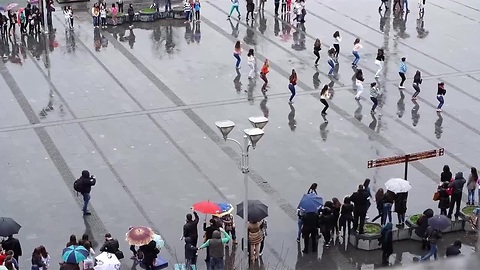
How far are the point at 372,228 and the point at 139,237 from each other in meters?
4.90

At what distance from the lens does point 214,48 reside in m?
30.5

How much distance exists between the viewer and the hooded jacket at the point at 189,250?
46.5ft

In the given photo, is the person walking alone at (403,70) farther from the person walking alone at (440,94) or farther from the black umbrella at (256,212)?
the black umbrella at (256,212)

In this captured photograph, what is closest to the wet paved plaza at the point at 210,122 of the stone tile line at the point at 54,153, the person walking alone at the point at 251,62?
the stone tile line at the point at 54,153

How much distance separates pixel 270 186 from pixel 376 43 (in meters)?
14.3

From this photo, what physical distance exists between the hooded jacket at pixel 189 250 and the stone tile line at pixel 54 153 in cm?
258

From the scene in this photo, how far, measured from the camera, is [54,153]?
20703mm

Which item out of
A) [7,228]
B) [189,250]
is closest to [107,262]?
[189,250]

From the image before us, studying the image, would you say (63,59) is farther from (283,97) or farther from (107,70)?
(283,97)

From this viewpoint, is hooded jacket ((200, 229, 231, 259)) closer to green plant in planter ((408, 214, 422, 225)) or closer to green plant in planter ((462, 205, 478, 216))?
green plant in planter ((408, 214, 422, 225))

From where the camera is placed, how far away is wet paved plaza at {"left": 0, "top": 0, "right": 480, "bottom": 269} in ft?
57.1

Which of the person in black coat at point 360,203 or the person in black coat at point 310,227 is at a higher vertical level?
the person in black coat at point 360,203

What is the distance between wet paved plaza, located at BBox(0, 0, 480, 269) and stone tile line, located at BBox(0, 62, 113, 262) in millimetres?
51

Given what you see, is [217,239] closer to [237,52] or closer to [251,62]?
[251,62]
